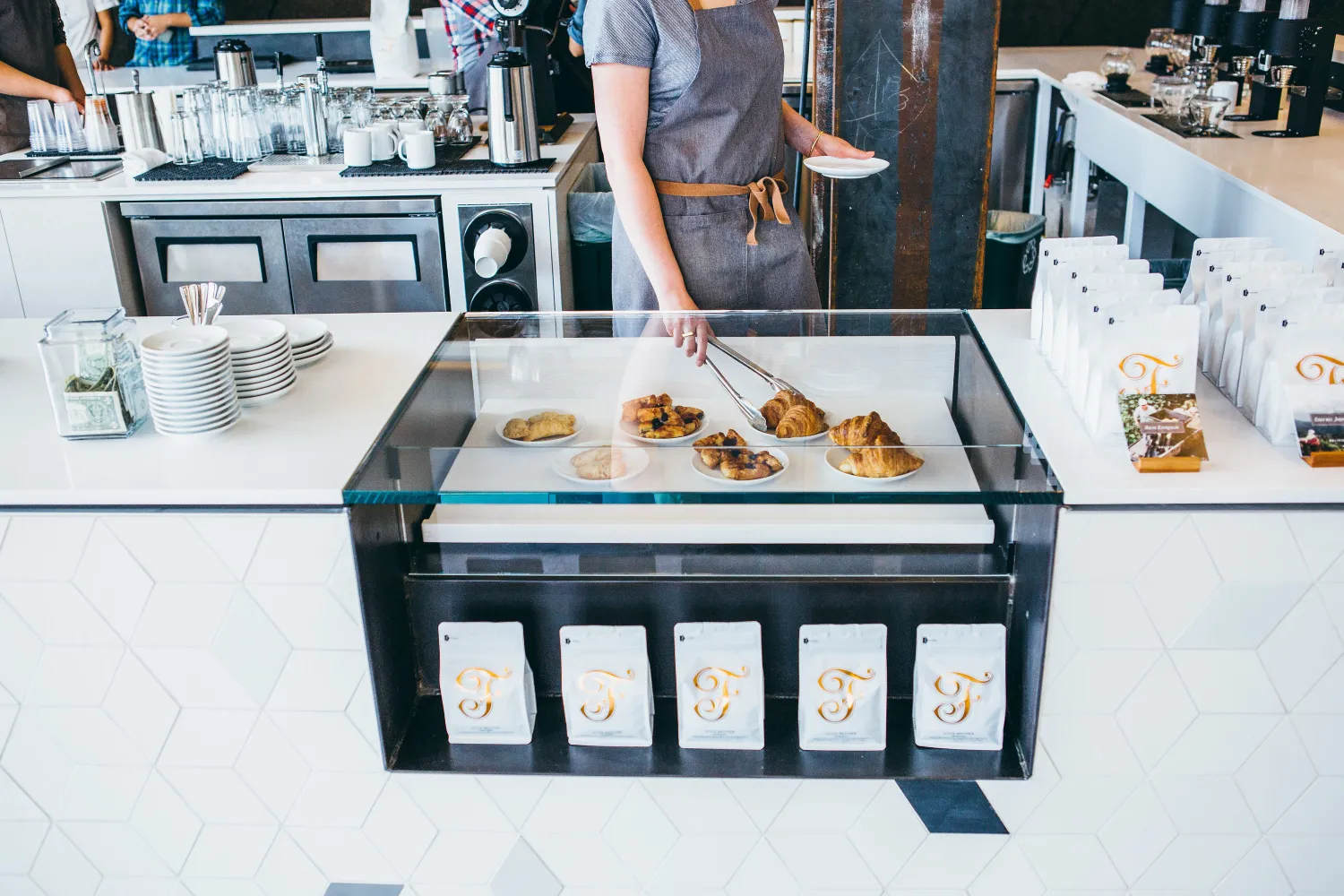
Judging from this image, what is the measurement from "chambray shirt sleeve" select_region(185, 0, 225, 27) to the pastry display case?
216 inches

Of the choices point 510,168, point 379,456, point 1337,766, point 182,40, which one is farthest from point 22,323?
point 182,40

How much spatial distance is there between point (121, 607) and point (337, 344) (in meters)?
0.56

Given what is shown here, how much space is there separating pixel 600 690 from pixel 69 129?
10.9 feet

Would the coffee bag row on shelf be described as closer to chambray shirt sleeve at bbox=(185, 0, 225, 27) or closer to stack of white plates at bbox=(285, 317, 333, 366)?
stack of white plates at bbox=(285, 317, 333, 366)

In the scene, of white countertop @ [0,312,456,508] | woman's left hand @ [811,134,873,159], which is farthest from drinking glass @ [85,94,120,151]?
woman's left hand @ [811,134,873,159]

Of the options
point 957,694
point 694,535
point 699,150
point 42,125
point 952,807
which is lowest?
point 952,807

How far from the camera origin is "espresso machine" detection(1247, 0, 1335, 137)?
311cm

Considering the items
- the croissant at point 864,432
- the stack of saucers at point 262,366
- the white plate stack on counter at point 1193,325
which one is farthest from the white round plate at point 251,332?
the white plate stack on counter at point 1193,325

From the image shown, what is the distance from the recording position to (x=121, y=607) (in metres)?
1.46

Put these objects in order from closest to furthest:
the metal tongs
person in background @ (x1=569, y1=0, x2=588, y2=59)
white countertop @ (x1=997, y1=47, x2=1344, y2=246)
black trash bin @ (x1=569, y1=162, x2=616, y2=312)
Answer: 1. the metal tongs
2. white countertop @ (x1=997, y1=47, x2=1344, y2=246)
3. black trash bin @ (x1=569, y1=162, x2=616, y2=312)
4. person in background @ (x1=569, y1=0, x2=588, y2=59)

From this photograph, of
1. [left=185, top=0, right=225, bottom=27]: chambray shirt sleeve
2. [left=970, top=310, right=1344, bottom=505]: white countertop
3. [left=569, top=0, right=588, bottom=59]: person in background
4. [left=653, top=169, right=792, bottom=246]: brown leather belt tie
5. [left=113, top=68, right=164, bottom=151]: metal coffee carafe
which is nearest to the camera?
[left=970, top=310, right=1344, bottom=505]: white countertop

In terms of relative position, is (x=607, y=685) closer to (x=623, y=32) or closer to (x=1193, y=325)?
(x=1193, y=325)

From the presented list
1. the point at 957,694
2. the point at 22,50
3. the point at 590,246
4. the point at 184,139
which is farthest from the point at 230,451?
the point at 22,50

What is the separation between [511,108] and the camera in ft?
11.1
